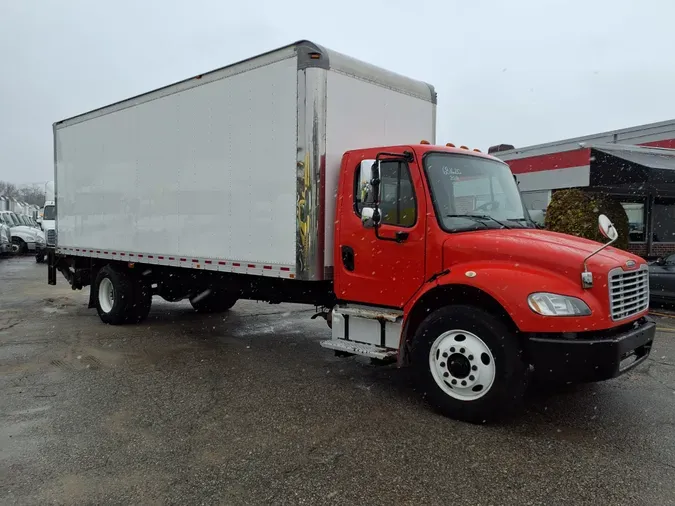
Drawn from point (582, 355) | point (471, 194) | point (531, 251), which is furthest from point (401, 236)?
point (582, 355)

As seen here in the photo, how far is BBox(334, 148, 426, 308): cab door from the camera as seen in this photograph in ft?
16.2

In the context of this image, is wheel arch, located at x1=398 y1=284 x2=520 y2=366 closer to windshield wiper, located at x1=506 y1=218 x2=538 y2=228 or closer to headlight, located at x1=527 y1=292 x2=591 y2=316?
headlight, located at x1=527 y1=292 x2=591 y2=316

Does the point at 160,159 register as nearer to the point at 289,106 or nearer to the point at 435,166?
the point at 289,106

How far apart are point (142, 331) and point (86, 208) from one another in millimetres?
2546

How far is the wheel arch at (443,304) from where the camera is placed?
4449mm

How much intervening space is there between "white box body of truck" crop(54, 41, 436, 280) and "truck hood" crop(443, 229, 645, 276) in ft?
4.98

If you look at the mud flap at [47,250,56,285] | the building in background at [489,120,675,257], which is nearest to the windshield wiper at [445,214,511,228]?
the mud flap at [47,250,56,285]

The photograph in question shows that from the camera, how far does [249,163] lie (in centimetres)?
615

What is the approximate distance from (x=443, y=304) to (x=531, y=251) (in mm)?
923

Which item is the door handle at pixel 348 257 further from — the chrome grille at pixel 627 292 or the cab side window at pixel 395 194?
the chrome grille at pixel 627 292

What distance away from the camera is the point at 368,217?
198 inches

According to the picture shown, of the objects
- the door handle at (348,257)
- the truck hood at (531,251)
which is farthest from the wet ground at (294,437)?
the truck hood at (531,251)

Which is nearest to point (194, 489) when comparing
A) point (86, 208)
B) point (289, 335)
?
point (289, 335)

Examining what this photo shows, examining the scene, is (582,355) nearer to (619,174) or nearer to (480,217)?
(480,217)
